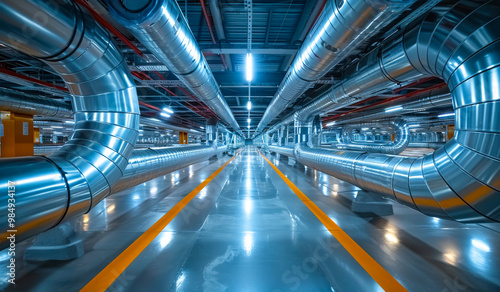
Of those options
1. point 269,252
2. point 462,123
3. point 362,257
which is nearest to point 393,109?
point 462,123

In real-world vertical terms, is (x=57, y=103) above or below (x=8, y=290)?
above

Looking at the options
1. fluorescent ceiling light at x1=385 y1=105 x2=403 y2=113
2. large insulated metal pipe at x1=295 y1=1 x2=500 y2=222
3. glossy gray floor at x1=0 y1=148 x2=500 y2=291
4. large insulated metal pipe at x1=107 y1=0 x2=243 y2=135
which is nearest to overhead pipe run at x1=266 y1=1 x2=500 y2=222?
large insulated metal pipe at x1=295 y1=1 x2=500 y2=222

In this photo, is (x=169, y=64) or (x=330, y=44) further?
(x=169, y=64)

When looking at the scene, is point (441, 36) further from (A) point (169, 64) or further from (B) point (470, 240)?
(A) point (169, 64)

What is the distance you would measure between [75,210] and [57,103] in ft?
22.3

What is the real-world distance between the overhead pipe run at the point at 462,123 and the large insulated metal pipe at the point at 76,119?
113 inches

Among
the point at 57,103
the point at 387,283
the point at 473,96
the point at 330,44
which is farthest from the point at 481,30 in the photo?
the point at 57,103

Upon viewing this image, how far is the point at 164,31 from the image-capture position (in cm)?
179

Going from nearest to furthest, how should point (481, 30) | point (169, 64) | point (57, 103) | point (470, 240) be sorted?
point (481, 30)
point (470, 240)
point (169, 64)
point (57, 103)

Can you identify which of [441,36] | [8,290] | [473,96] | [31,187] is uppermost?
[441,36]

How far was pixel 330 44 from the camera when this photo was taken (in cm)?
197

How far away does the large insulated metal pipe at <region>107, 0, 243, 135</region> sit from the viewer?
60.2 inches

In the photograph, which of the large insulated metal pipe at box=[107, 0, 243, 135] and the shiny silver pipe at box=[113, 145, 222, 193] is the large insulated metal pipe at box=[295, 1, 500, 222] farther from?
the shiny silver pipe at box=[113, 145, 222, 193]

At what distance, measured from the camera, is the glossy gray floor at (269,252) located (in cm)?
150
